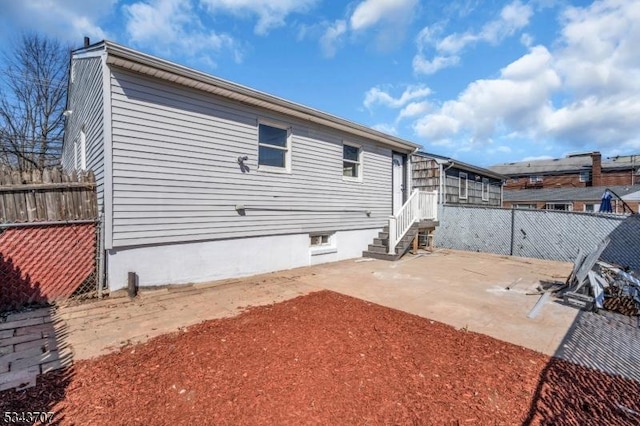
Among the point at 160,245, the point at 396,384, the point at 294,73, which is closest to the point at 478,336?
the point at 396,384

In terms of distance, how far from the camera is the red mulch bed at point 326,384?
2227 mm

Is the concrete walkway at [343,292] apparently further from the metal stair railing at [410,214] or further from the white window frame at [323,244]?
the metal stair railing at [410,214]

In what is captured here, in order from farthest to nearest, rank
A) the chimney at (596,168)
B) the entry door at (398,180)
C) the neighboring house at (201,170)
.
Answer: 1. the chimney at (596,168)
2. the entry door at (398,180)
3. the neighboring house at (201,170)

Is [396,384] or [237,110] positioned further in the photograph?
[237,110]

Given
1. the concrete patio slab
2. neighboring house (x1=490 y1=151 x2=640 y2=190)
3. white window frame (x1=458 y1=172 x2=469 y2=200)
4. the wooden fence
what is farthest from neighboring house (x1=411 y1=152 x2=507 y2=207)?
neighboring house (x1=490 y1=151 x2=640 y2=190)

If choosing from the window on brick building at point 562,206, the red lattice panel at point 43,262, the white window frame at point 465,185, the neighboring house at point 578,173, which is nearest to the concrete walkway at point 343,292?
the red lattice panel at point 43,262

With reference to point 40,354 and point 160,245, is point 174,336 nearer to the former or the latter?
point 40,354

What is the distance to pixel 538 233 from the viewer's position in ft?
34.5

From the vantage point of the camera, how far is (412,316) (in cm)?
443

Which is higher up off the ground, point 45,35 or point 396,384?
point 45,35

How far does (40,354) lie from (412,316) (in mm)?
4429

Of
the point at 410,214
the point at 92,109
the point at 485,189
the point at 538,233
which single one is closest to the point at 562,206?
the point at 485,189

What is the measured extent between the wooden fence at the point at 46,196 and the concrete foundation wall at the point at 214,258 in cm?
103

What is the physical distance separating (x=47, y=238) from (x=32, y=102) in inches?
796
